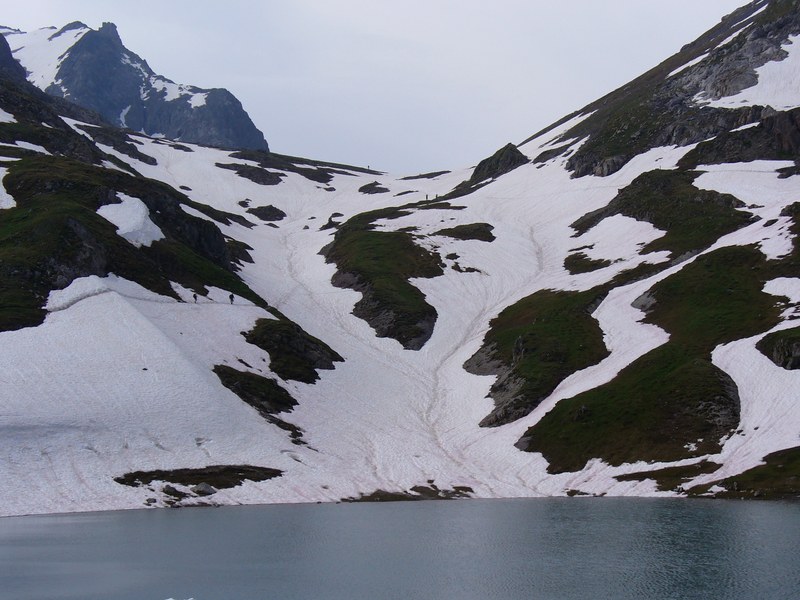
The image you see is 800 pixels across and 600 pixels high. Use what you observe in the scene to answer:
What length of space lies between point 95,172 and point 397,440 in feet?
263

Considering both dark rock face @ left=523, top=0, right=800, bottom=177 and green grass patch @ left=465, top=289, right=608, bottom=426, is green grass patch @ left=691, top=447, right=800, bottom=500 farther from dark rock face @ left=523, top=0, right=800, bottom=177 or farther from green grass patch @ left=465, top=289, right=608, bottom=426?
dark rock face @ left=523, top=0, right=800, bottom=177

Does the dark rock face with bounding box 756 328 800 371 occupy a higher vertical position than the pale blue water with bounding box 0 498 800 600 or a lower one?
higher

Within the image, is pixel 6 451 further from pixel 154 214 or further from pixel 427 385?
pixel 154 214

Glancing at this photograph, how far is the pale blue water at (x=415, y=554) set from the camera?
36.4m

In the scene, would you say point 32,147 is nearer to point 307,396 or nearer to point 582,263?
point 307,396

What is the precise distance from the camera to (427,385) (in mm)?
105250

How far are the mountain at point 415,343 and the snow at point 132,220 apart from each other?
0.58 m

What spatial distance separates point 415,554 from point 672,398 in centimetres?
4279

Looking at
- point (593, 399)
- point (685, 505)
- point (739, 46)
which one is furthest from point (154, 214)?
point (739, 46)

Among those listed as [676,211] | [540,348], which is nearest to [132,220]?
[540,348]

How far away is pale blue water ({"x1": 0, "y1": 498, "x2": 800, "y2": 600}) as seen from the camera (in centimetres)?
3638

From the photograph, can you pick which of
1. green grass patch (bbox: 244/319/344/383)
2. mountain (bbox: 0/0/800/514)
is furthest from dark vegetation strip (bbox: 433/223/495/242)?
green grass patch (bbox: 244/319/344/383)

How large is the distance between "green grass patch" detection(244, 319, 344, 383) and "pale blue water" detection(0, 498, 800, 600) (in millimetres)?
37309

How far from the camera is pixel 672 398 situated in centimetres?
7800
